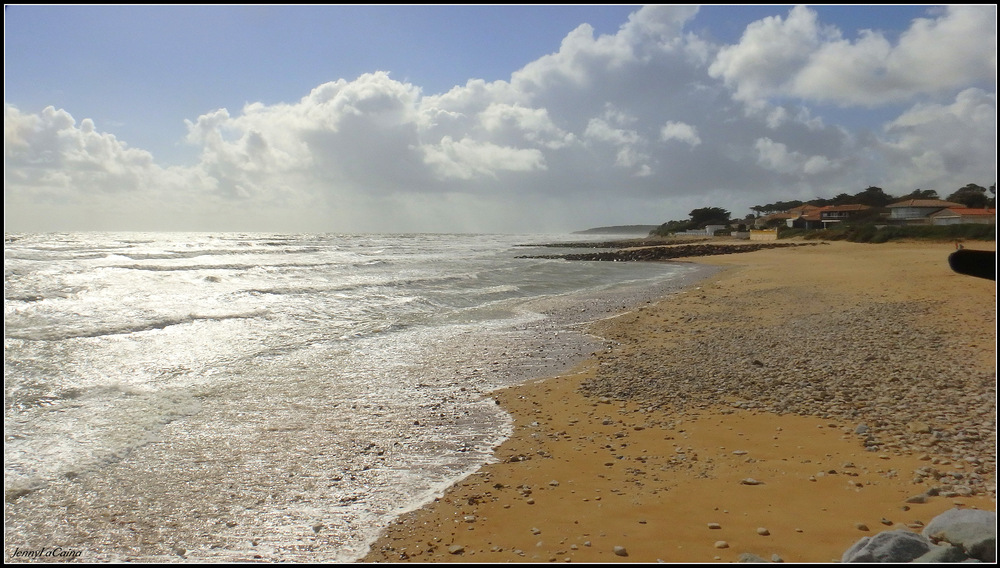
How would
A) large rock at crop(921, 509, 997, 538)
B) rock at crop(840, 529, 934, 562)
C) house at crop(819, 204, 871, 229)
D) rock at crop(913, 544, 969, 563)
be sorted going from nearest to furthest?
rock at crop(913, 544, 969, 563)
rock at crop(840, 529, 934, 562)
large rock at crop(921, 509, 997, 538)
house at crop(819, 204, 871, 229)

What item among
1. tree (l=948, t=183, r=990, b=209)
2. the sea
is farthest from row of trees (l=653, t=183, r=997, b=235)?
the sea

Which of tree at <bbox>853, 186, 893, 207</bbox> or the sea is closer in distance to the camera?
the sea

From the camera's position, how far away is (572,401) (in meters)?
9.29

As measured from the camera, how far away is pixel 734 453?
6602mm

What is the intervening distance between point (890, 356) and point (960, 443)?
4306 mm

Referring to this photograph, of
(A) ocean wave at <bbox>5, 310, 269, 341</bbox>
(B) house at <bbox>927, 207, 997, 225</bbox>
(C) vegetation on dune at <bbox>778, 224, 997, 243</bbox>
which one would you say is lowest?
(A) ocean wave at <bbox>5, 310, 269, 341</bbox>

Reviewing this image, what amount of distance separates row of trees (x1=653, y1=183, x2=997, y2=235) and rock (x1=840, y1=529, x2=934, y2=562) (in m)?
34.6

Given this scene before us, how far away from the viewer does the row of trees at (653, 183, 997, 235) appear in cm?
8100

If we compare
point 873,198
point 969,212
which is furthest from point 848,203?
point 969,212

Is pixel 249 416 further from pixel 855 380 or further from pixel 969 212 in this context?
pixel 969 212

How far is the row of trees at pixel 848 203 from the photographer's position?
8100cm

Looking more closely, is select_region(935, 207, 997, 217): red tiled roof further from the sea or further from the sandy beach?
the sandy beach

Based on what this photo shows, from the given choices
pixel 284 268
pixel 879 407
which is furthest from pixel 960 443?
pixel 284 268

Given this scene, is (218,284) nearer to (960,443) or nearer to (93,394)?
(93,394)
